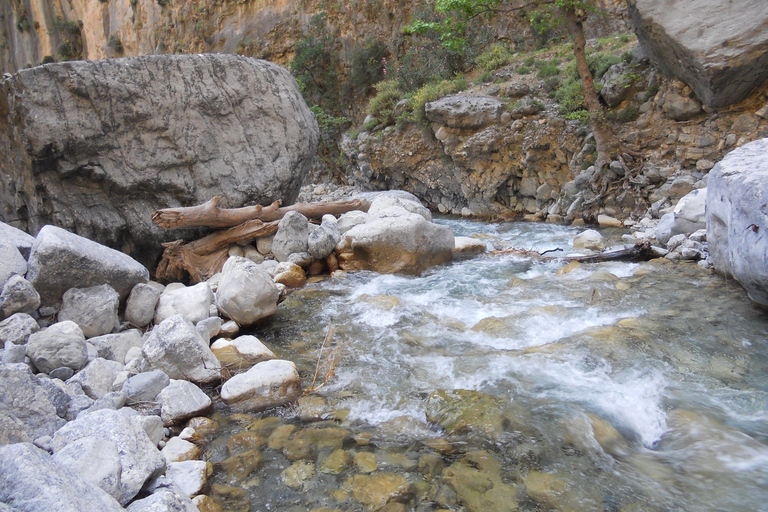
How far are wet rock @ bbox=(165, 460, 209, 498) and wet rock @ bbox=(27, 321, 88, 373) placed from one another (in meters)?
1.40

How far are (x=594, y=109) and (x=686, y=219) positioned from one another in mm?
4051

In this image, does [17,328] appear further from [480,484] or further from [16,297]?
[480,484]

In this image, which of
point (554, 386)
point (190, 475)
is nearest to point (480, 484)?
point (554, 386)

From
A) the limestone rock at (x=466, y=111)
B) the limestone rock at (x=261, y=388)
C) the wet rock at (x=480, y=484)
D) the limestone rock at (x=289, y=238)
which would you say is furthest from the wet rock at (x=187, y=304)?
the limestone rock at (x=466, y=111)

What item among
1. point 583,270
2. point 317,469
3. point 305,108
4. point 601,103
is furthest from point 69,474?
point 601,103

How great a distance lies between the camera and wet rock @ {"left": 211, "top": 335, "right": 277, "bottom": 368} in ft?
13.1

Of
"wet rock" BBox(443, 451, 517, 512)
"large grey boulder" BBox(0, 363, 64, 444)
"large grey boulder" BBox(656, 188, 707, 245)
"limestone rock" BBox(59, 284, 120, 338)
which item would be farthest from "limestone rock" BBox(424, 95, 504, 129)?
"large grey boulder" BBox(0, 363, 64, 444)

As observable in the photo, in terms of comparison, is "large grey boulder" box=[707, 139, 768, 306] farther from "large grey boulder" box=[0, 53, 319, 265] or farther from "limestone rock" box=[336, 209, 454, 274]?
"large grey boulder" box=[0, 53, 319, 265]

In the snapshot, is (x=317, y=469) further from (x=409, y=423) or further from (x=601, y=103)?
(x=601, y=103)

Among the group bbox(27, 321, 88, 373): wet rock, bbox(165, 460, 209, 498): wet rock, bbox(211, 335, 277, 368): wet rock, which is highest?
bbox(27, 321, 88, 373): wet rock

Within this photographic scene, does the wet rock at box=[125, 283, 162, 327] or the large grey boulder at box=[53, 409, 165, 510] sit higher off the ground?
the large grey boulder at box=[53, 409, 165, 510]

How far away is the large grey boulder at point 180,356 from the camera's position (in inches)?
141

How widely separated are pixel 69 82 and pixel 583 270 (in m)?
7.15

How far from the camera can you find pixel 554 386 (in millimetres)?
3342
